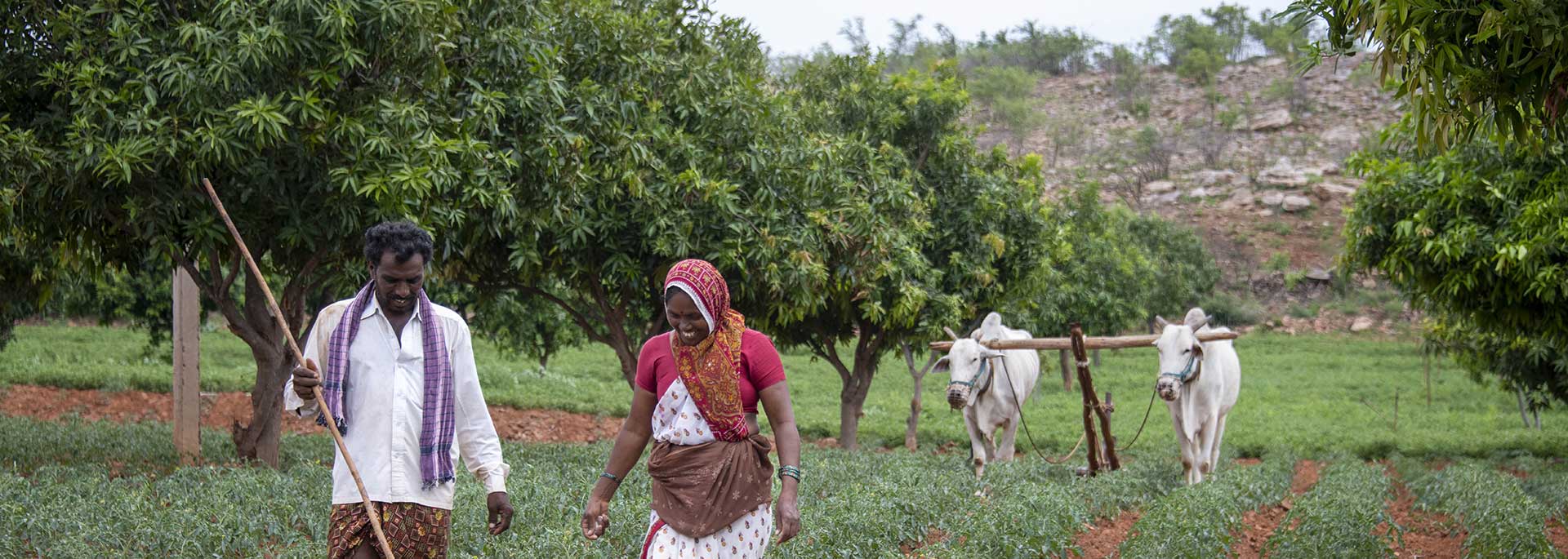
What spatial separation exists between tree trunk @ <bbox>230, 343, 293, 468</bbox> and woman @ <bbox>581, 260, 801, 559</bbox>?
283 inches

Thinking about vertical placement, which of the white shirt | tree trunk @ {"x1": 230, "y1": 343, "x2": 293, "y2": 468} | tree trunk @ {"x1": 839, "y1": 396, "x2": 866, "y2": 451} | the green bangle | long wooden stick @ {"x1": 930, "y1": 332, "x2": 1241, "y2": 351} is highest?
the white shirt

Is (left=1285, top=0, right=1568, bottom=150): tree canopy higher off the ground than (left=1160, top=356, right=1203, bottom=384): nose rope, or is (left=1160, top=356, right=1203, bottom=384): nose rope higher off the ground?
(left=1285, top=0, right=1568, bottom=150): tree canopy

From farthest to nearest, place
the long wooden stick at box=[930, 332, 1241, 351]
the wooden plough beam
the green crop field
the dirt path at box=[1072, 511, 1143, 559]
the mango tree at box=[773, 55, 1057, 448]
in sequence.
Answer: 1. the mango tree at box=[773, 55, 1057, 448]
2. the long wooden stick at box=[930, 332, 1241, 351]
3. the wooden plough beam
4. the dirt path at box=[1072, 511, 1143, 559]
5. the green crop field

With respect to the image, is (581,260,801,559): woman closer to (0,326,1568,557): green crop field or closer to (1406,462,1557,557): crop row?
(0,326,1568,557): green crop field

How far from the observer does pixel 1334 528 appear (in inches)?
345

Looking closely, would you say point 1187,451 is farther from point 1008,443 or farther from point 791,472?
point 791,472

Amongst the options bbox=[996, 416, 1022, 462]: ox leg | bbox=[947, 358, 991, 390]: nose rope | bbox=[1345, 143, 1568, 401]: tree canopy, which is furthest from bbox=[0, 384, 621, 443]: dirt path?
bbox=[1345, 143, 1568, 401]: tree canopy

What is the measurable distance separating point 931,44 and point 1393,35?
10430 centimetres

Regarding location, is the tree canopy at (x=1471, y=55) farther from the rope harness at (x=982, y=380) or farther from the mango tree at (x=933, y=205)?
the mango tree at (x=933, y=205)

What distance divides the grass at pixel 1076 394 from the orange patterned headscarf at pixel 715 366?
1665 centimetres

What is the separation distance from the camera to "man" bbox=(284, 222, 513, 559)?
4512 millimetres

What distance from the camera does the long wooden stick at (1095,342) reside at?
12.4m

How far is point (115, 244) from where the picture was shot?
35.3 feet

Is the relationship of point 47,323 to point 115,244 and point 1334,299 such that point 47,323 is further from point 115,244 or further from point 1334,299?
point 1334,299
